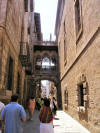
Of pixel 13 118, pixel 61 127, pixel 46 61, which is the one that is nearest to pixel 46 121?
pixel 13 118

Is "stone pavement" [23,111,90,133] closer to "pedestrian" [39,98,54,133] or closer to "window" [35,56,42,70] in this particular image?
"pedestrian" [39,98,54,133]

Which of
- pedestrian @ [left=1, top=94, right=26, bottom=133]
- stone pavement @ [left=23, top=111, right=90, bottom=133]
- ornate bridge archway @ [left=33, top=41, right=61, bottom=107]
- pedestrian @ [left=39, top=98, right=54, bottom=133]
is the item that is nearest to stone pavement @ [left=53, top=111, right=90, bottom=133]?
stone pavement @ [left=23, top=111, right=90, bottom=133]

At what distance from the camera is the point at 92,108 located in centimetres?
570

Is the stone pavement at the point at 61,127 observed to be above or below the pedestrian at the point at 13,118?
below

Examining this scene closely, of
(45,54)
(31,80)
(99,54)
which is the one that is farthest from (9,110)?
(45,54)

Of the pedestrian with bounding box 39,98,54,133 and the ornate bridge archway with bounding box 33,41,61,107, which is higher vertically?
the ornate bridge archway with bounding box 33,41,61,107

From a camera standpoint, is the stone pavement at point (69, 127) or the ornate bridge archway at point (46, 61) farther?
the ornate bridge archway at point (46, 61)

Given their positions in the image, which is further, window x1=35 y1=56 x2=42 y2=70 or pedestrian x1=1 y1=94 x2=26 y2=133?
window x1=35 y1=56 x2=42 y2=70

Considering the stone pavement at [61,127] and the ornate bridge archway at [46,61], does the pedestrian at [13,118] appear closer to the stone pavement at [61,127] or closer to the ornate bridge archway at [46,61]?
the stone pavement at [61,127]

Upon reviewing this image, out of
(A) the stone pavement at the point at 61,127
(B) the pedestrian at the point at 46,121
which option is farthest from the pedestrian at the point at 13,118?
(A) the stone pavement at the point at 61,127

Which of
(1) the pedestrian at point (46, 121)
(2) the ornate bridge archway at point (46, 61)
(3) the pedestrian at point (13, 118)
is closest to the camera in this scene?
(3) the pedestrian at point (13, 118)

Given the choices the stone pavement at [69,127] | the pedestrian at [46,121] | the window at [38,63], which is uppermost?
the window at [38,63]

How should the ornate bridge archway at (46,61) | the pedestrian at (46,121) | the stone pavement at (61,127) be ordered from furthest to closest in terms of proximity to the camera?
the ornate bridge archway at (46,61), the stone pavement at (61,127), the pedestrian at (46,121)

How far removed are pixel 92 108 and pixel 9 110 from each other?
3.63m
